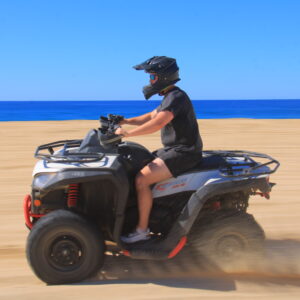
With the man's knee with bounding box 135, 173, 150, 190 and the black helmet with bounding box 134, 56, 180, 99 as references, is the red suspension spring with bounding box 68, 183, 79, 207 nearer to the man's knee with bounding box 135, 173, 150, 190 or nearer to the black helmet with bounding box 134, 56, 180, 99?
the man's knee with bounding box 135, 173, 150, 190

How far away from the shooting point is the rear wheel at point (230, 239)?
4617 mm

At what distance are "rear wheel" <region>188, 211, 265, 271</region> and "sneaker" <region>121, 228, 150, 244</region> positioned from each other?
475 mm

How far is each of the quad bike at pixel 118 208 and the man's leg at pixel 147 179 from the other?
0.14 m

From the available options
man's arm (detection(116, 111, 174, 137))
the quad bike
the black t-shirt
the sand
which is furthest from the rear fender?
man's arm (detection(116, 111, 174, 137))

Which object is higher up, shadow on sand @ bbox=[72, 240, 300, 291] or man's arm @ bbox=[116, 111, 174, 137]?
man's arm @ bbox=[116, 111, 174, 137]

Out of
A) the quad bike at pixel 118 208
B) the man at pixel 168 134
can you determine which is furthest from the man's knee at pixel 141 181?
the quad bike at pixel 118 208

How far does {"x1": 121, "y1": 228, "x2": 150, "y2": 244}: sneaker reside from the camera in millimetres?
4586

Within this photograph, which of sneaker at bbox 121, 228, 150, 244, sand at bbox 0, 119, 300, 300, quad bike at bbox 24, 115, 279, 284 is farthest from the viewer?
sneaker at bbox 121, 228, 150, 244

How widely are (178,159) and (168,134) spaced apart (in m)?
0.28

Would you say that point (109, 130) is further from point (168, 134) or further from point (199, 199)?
point (199, 199)

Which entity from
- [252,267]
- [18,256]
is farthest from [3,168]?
[252,267]

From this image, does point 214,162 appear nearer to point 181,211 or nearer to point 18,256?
point 181,211

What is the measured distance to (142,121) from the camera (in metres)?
5.13

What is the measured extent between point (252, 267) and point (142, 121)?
1.79 m
